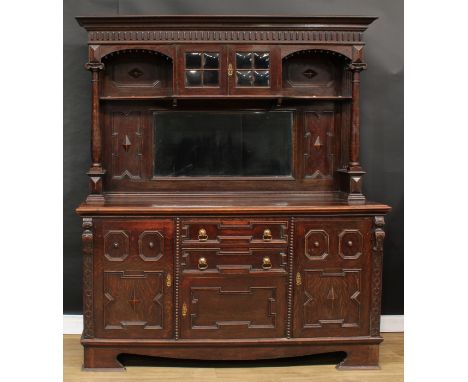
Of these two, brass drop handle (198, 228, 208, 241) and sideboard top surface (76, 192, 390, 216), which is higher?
sideboard top surface (76, 192, 390, 216)

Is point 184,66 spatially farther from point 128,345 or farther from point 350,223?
point 128,345

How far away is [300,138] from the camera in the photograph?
4.32 m

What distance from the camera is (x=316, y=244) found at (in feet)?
12.5

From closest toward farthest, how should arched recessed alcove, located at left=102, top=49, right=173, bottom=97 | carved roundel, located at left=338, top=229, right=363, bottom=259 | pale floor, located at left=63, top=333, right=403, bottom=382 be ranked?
pale floor, located at left=63, top=333, right=403, bottom=382 → carved roundel, located at left=338, top=229, right=363, bottom=259 → arched recessed alcove, located at left=102, top=49, right=173, bottom=97

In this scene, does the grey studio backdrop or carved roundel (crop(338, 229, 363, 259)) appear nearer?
carved roundel (crop(338, 229, 363, 259))

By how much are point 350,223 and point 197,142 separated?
4.16 feet

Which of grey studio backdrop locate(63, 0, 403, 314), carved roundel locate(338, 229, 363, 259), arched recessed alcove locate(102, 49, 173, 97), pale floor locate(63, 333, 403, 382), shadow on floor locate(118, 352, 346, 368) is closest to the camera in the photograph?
pale floor locate(63, 333, 403, 382)

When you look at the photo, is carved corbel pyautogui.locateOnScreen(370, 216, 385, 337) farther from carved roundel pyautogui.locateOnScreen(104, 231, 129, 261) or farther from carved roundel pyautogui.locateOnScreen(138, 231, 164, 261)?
carved roundel pyautogui.locateOnScreen(104, 231, 129, 261)

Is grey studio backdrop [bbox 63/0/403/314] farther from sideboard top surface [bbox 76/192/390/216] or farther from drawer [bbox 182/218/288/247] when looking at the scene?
drawer [bbox 182/218/288/247]

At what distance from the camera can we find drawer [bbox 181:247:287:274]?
12.4 feet

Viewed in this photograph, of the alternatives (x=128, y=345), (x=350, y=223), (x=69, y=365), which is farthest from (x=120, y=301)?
(x=350, y=223)

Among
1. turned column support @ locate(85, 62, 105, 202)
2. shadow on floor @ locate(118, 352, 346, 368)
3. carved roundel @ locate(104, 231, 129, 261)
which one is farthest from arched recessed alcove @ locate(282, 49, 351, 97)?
shadow on floor @ locate(118, 352, 346, 368)

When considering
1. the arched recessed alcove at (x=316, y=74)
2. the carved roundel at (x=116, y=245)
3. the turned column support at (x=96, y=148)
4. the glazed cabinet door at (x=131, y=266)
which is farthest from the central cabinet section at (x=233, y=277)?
the arched recessed alcove at (x=316, y=74)

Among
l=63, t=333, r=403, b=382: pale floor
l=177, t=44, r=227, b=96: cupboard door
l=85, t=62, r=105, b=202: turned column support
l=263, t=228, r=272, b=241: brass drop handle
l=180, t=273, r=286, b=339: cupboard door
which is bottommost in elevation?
l=63, t=333, r=403, b=382: pale floor
